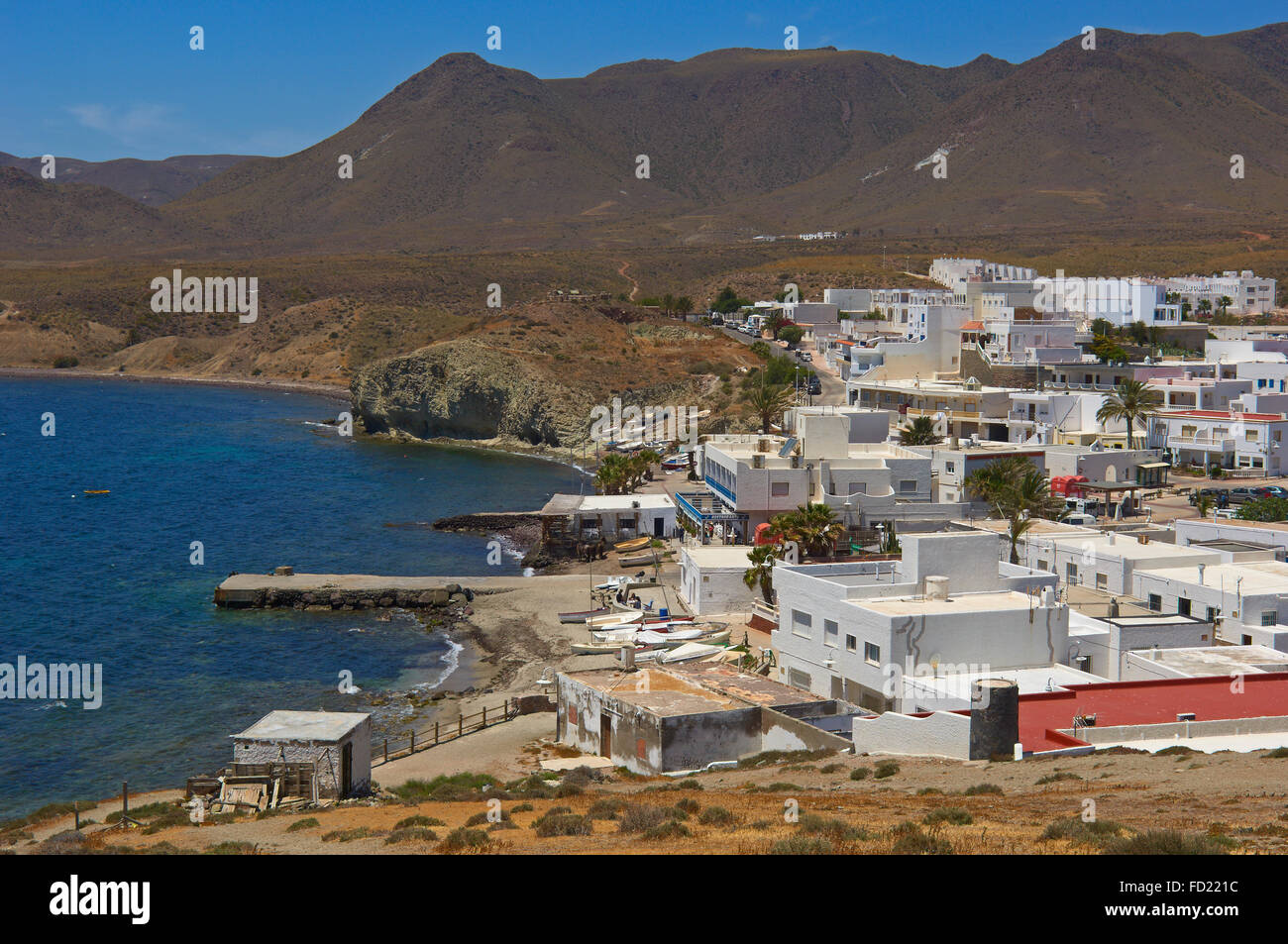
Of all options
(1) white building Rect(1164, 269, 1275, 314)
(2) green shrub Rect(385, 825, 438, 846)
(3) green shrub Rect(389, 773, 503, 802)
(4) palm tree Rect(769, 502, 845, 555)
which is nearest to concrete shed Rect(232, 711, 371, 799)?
(3) green shrub Rect(389, 773, 503, 802)

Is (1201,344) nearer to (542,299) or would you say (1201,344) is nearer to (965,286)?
(965,286)

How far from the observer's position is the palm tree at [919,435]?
62.2 meters

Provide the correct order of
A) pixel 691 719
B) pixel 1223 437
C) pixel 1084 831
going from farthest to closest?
pixel 1223 437 → pixel 691 719 → pixel 1084 831

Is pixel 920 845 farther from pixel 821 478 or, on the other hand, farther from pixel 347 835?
pixel 821 478

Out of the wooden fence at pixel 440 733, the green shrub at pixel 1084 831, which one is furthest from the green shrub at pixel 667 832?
the wooden fence at pixel 440 733

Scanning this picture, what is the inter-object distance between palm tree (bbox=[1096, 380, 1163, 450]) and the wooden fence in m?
37.9

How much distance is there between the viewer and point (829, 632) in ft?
98.1

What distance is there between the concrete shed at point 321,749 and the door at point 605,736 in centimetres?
506

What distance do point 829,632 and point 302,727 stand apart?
11.9 m

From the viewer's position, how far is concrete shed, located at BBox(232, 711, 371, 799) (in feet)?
80.4

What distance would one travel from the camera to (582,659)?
124 feet

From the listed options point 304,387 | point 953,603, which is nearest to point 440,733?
point 953,603

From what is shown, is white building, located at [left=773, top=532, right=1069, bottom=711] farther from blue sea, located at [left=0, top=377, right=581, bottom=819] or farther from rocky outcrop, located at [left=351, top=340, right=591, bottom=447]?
rocky outcrop, located at [left=351, top=340, right=591, bottom=447]

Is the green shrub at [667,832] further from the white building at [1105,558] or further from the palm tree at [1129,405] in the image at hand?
the palm tree at [1129,405]
